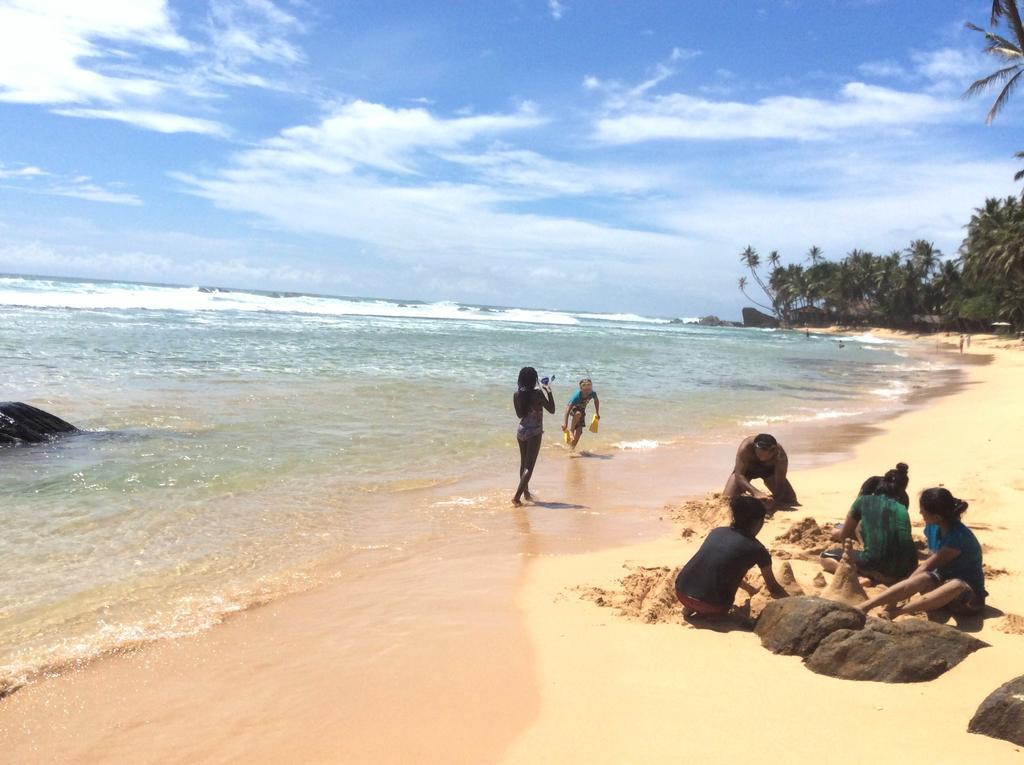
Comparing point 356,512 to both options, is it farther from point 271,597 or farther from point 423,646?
point 423,646

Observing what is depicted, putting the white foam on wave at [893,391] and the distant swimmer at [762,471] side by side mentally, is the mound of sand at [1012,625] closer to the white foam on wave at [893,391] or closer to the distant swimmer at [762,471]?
the distant swimmer at [762,471]

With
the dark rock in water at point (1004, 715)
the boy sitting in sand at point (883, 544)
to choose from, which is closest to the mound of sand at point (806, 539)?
the boy sitting in sand at point (883, 544)

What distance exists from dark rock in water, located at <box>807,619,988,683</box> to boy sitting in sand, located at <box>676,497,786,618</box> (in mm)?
729

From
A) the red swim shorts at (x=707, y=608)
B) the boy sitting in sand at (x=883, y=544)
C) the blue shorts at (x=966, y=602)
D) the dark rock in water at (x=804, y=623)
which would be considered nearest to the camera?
the dark rock in water at (x=804, y=623)

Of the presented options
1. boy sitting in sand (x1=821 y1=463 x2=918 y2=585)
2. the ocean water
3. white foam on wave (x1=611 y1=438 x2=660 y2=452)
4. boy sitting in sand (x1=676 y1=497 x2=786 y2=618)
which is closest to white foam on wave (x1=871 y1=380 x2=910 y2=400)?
the ocean water

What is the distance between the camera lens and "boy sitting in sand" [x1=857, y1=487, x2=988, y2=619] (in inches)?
173

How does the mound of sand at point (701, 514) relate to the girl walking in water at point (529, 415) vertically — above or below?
below

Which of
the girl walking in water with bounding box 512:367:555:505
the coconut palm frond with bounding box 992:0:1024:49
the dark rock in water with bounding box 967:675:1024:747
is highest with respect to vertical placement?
the coconut palm frond with bounding box 992:0:1024:49

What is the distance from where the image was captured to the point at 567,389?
1958cm

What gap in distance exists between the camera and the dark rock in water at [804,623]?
3.85 m

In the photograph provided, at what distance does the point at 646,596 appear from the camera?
16.4ft

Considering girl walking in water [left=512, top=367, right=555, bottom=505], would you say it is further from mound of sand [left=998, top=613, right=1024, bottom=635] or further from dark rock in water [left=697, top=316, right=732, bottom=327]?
dark rock in water [left=697, top=316, right=732, bottom=327]

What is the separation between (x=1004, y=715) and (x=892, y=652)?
26.2 inches

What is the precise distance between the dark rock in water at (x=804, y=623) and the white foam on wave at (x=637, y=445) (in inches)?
288
